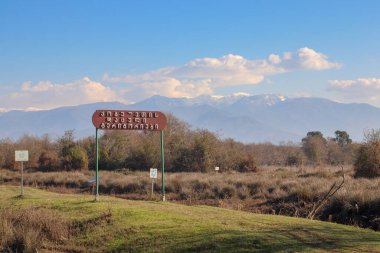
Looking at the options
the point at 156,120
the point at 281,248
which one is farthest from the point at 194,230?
the point at 156,120

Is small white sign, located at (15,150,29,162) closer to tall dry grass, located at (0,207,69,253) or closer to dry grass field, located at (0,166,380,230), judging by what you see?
dry grass field, located at (0,166,380,230)

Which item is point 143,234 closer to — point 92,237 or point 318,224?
point 92,237

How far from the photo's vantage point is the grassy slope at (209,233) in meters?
10.3

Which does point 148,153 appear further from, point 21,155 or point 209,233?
point 209,233

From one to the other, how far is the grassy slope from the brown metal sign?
16.1ft

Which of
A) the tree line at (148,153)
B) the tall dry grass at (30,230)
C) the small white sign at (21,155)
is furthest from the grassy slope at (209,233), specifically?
the tree line at (148,153)

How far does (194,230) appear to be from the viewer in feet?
39.2

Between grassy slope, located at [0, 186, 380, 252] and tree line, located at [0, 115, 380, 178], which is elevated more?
tree line, located at [0, 115, 380, 178]

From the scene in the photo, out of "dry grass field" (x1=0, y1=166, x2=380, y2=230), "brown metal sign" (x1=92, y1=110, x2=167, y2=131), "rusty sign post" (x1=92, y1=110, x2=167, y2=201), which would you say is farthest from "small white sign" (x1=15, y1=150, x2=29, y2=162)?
"dry grass field" (x1=0, y1=166, x2=380, y2=230)

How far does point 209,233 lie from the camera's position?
11492 mm

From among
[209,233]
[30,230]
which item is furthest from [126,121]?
[209,233]

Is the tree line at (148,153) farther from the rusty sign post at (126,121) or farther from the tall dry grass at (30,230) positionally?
the tall dry grass at (30,230)

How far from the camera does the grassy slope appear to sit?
10312 mm

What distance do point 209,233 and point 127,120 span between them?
9.41 m
